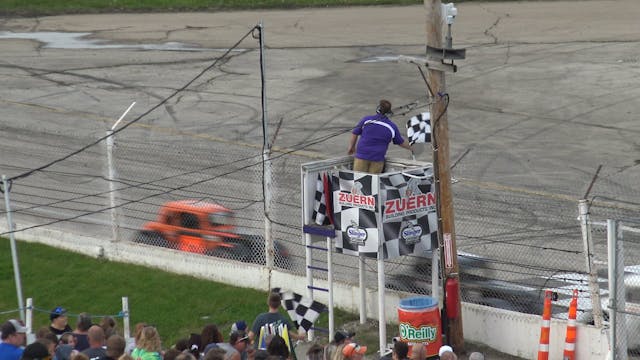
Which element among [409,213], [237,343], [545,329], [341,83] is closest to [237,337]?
[237,343]

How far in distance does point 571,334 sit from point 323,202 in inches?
127

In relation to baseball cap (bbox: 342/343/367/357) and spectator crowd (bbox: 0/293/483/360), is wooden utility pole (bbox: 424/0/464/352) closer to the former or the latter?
spectator crowd (bbox: 0/293/483/360)

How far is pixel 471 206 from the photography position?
17.6m

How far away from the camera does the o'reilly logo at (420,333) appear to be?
42.8 ft

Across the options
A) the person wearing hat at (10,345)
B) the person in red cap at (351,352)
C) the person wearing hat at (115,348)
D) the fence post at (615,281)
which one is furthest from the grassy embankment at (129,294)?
the person wearing hat at (115,348)

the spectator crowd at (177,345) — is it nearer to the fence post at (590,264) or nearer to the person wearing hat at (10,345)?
the person wearing hat at (10,345)

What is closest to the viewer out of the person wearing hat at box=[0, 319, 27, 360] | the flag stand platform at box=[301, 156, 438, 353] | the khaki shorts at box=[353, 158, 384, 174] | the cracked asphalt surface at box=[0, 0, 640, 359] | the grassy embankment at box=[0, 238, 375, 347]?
the person wearing hat at box=[0, 319, 27, 360]

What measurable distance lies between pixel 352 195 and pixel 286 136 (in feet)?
33.0

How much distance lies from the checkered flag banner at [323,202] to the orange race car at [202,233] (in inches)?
85.0

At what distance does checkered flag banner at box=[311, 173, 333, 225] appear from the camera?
45.4ft

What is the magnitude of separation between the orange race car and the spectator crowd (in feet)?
13.8

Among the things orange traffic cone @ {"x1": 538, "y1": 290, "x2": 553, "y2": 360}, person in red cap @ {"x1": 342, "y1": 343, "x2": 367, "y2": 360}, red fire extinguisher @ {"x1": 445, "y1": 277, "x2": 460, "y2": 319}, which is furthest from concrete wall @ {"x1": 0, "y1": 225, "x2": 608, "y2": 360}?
person in red cap @ {"x1": 342, "y1": 343, "x2": 367, "y2": 360}

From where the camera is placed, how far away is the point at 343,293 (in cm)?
1506

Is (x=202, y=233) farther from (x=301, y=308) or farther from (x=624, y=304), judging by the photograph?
(x=624, y=304)
